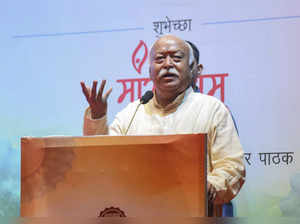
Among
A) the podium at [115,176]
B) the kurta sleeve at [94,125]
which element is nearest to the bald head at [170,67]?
the kurta sleeve at [94,125]

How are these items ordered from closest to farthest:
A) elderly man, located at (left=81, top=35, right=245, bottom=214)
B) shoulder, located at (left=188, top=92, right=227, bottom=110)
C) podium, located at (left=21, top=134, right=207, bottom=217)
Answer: podium, located at (left=21, top=134, right=207, bottom=217) < elderly man, located at (left=81, top=35, right=245, bottom=214) < shoulder, located at (left=188, top=92, right=227, bottom=110)

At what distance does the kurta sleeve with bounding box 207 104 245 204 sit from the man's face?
21 centimetres

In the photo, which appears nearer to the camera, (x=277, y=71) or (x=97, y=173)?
(x=97, y=173)

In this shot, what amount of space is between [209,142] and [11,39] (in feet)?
5.81

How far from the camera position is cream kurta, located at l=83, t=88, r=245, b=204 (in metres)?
2.44

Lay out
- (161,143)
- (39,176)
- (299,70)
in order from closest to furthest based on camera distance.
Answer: (161,143)
(39,176)
(299,70)

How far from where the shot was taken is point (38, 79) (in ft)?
12.2

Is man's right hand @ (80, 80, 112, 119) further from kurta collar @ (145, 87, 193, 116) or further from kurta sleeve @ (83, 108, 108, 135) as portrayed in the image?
kurta collar @ (145, 87, 193, 116)

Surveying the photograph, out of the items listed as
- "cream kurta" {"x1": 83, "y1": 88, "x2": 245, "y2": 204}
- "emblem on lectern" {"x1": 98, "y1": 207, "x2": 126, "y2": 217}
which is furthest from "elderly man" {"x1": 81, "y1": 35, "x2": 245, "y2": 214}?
"emblem on lectern" {"x1": 98, "y1": 207, "x2": 126, "y2": 217}

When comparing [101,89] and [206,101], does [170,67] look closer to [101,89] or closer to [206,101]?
[206,101]

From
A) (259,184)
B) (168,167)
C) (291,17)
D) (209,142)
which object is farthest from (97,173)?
(291,17)

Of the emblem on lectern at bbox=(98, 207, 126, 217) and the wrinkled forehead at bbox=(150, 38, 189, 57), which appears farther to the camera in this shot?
the wrinkled forehead at bbox=(150, 38, 189, 57)

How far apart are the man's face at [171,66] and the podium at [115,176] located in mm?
911

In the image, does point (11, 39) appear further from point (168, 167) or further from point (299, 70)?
point (168, 167)
